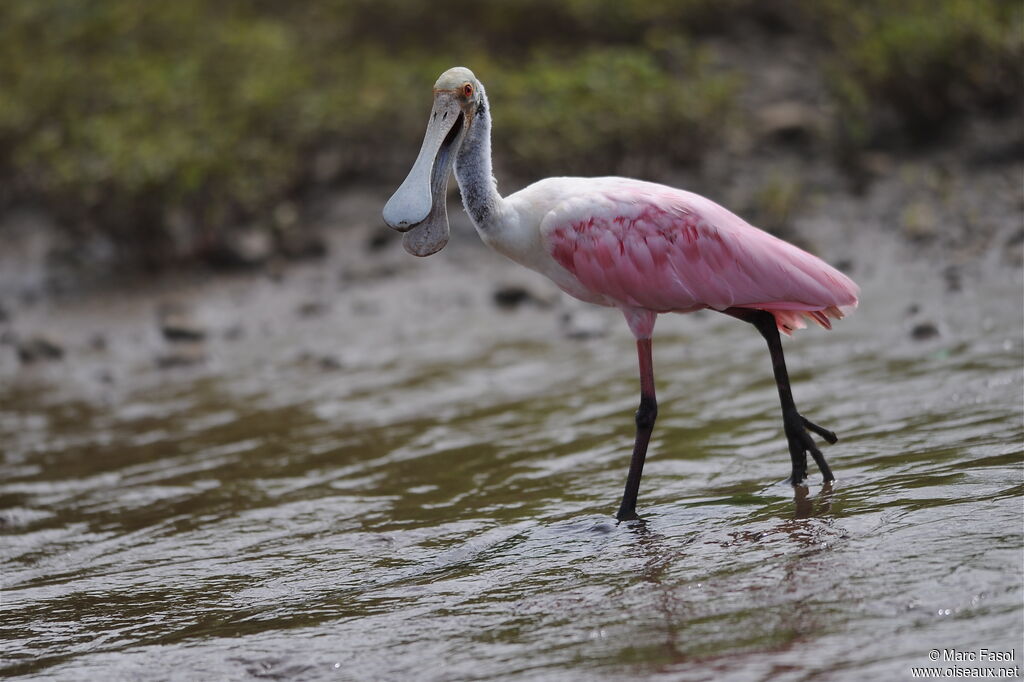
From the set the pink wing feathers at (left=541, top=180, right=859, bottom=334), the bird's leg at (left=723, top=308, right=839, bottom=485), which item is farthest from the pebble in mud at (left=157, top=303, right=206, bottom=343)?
the bird's leg at (left=723, top=308, right=839, bottom=485)

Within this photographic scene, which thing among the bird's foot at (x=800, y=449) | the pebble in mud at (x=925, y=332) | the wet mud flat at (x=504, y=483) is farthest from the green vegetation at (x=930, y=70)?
the bird's foot at (x=800, y=449)

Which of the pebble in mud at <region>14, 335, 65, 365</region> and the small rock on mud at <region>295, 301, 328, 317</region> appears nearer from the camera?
the pebble in mud at <region>14, 335, 65, 365</region>

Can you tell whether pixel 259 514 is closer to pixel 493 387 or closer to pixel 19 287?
pixel 493 387

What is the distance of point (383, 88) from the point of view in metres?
14.6

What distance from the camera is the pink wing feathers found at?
225 inches

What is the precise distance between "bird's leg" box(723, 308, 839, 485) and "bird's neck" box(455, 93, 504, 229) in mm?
1110

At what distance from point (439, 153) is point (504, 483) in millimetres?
1616

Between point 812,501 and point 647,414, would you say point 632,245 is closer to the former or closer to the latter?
point 647,414

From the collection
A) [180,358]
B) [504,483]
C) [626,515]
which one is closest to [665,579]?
[626,515]

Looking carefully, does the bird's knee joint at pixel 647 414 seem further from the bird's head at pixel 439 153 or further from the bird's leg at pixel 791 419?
the bird's head at pixel 439 153

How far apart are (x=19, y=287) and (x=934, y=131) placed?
8645 mm

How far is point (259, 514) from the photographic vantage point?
21.1 feet

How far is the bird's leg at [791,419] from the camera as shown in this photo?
5.69m

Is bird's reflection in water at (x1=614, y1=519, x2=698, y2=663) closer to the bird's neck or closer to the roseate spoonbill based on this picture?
the roseate spoonbill
